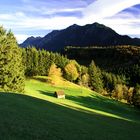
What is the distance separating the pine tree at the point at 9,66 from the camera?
3169 inches

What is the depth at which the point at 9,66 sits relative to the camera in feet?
268

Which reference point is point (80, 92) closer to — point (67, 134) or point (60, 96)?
point (60, 96)

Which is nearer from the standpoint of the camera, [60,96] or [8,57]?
[8,57]

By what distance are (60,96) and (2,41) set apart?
25.2 m

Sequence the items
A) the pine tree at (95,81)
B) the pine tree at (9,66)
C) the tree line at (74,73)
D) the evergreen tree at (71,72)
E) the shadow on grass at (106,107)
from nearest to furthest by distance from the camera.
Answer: the pine tree at (9,66), the shadow on grass at (106,107), the tree line at (74,73), the evergreen tree at (71,72), the pine tree at (95,81)

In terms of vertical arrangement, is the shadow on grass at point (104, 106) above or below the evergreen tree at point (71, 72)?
below

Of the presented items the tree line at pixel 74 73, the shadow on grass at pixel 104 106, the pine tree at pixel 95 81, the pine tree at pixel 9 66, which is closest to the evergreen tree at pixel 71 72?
the tree line at pixel 74 73

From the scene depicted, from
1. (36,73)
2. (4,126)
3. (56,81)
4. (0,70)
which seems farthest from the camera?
(36,73)

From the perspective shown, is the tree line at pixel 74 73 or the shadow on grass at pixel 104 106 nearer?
the shadow on grass at pixel 104 106

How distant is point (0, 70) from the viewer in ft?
263

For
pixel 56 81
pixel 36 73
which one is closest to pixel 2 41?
pixel 56 81

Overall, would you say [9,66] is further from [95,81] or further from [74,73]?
[95,81]

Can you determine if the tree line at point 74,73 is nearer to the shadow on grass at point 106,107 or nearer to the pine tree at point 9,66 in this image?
the shadow on grass at point 106,107

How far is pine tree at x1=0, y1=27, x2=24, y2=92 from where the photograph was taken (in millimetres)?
80500
